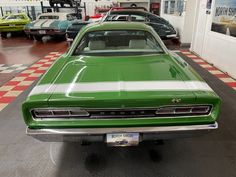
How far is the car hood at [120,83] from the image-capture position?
169cm

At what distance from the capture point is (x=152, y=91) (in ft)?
5.81

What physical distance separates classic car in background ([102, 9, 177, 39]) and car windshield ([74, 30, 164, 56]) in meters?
5.02

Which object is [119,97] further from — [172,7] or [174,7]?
[172,7]

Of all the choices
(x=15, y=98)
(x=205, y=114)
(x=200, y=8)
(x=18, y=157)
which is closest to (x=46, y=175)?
(x=18, y=157)

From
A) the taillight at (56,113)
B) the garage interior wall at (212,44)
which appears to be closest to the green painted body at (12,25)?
the garage interior wall at (212,44)

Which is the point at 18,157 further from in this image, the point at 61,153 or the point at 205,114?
the point at 205,114

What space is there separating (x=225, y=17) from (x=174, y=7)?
509cm

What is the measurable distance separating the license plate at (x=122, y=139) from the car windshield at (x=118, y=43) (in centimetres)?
119

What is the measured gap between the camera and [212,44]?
5.61 metres

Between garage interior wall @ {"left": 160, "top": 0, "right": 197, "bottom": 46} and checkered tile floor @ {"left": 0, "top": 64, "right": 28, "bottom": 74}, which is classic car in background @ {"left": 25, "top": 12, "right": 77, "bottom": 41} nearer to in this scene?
checkered tile floor @ {"left": 0, "top": 64, "right": 28, "bottom": 74}

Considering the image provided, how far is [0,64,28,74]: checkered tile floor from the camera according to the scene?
17.6 feet

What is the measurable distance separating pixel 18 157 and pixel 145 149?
131cm

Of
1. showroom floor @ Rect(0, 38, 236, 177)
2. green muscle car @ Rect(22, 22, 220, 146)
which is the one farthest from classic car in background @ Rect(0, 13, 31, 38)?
green muscle car @ Rect(22, 22, 220, 146)

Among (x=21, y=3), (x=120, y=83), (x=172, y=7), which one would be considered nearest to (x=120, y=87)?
(x=120, y=83)
